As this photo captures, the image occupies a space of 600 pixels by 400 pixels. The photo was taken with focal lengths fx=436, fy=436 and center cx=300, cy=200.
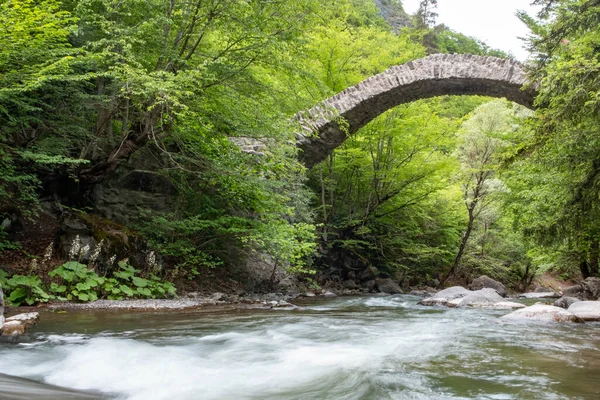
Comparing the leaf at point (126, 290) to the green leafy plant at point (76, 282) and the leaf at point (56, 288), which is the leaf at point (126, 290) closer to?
the green leafy plant at point (76, 282)

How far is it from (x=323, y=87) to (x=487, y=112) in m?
9.10

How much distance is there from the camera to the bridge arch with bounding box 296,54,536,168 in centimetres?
995

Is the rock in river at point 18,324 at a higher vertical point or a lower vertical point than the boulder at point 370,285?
higher

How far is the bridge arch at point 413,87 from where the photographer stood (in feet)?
32.6

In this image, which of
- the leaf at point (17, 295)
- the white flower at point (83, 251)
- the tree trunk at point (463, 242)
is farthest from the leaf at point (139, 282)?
the tree trunk at point (463, 242)

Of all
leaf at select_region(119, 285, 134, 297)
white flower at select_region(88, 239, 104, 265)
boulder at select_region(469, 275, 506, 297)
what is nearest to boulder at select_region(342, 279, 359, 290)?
boulder at select_region(469, 275, 506, 297)

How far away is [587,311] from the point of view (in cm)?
586

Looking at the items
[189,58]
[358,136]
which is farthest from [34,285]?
[358,136]

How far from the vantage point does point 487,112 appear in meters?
13.7

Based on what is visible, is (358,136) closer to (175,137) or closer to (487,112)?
(487,112)

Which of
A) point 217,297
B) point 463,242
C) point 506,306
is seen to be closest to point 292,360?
point 217,297

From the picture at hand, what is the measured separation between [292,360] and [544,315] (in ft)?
13.0

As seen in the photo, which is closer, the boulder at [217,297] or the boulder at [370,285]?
the boulder at [217,297]

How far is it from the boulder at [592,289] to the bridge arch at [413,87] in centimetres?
417
